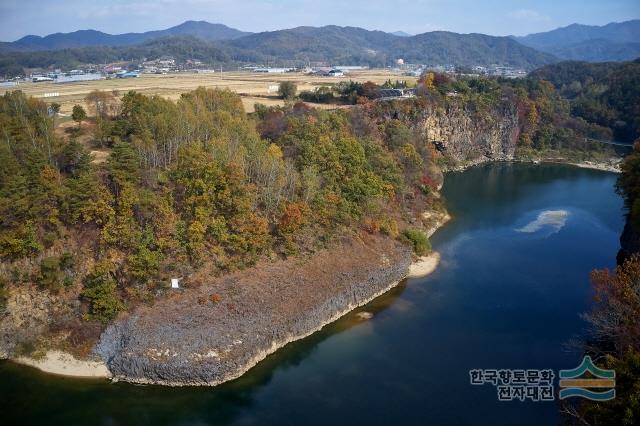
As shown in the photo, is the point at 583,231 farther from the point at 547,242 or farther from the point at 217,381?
the point at 217,381

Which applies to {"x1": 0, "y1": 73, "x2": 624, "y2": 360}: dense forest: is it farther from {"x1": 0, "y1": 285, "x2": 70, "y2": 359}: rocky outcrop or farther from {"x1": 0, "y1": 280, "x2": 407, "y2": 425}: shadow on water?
{"x1": 0, "y1": 280, "x2": 407, "y2": 425}: shadow on water

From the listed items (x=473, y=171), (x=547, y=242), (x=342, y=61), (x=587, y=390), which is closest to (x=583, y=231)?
(x=547, y=242)

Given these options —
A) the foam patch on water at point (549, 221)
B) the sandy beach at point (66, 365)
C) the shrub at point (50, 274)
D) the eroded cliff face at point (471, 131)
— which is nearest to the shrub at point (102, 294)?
the shrub at point (50, 274)

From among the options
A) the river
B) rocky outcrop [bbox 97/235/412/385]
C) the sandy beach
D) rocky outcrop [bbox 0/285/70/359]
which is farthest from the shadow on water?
rocky outcrop [bbox 0/285/70/359]

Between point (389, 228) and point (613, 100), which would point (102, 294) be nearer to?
point (389, 228)

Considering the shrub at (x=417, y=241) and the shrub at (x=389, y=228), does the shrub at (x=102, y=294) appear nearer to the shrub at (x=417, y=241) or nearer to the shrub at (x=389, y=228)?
the shrub at (x=389, y=228)

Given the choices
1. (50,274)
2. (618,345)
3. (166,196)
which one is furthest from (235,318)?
(618,345)

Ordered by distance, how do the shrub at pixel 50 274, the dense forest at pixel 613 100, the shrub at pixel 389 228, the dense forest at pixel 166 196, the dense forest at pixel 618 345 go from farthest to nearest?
the dense forest at pixel 613 100 → the shrub at pixel 389 228 → the dense forest at pixel 166 196 → the shrub at pixel 50 274 → the dense forest at pixel 618 345
